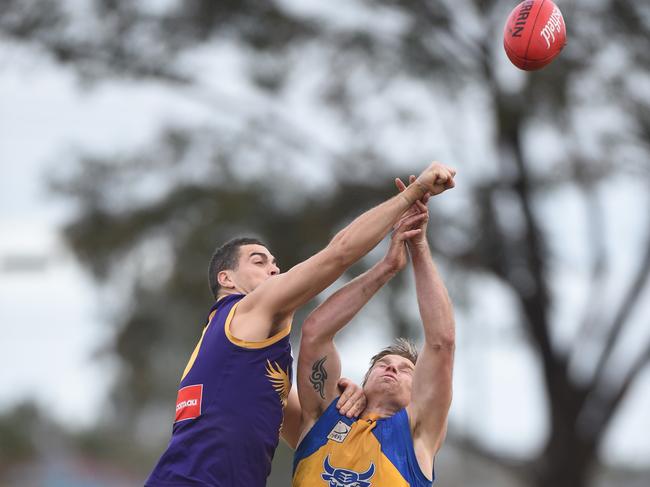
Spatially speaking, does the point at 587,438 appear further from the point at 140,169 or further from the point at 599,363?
the point at 140,169

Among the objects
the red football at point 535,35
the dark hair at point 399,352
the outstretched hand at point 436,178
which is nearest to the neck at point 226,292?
the dark hair at point 399,352

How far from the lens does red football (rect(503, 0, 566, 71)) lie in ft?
25.3

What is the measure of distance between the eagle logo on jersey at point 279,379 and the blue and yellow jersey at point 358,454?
0.42 m

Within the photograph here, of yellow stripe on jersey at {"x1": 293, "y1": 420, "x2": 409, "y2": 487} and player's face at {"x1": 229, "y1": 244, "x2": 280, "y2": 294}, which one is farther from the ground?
player's face at {"x1": 229, "y1": 244, "x2": 280, "y2": 294}

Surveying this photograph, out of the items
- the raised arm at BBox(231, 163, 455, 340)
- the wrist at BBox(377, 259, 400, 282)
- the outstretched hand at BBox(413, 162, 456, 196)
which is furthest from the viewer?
the wrist at BBox(377, 259, 400, 282)

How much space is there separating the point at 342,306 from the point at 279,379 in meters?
0.76

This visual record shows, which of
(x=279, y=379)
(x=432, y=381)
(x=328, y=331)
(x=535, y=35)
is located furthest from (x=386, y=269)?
(x=535, y=35)

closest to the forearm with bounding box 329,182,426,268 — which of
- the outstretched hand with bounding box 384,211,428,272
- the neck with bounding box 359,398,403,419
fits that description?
the outstretched hand with bounding box 384,211,428,272

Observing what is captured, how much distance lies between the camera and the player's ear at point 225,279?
6.77m

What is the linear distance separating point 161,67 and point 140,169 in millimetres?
1854

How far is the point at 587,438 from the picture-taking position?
68.0 ft

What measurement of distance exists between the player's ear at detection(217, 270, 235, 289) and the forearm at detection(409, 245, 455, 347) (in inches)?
42.0

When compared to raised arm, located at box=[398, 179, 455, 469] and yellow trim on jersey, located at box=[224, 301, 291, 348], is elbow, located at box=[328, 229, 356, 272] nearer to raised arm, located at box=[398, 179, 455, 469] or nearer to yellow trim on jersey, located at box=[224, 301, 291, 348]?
yellow trim on jersey, located at box=[224, 301, 291, 348]

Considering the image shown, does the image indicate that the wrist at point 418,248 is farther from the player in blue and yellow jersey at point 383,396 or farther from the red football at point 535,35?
the red football at point 535,35
